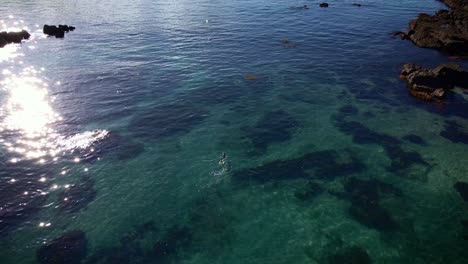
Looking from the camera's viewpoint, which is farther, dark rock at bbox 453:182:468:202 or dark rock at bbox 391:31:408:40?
dark rock at bbox 391:31:408:40

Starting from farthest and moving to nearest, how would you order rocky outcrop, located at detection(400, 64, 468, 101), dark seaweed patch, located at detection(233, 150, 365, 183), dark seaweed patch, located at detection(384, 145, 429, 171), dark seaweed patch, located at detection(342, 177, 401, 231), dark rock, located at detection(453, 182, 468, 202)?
rocky outcrop, located at detection(400, 64, 468, 101)
dark seaweed patch, located at detection(384, 145, 429, 171)
dark seaweed patch, located at detection(233, 150, 365, 183)
dark rock, located at detection(453, 182, 468, 202)
dark seaweed patch, located at detection(342, 177, 401, 231)

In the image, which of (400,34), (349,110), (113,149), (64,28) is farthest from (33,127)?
(400,34)

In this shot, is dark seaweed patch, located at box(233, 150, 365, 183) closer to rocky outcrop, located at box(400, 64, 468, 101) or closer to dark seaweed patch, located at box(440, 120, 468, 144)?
dark seaweed patch, located at box(440, 120, 468, 144)

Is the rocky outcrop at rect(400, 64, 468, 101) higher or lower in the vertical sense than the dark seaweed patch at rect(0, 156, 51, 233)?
higher

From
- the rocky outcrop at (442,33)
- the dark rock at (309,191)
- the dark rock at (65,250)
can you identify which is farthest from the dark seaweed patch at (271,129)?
the rocky outcrop at (442,33)

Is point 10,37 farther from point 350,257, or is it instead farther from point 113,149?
point 350,257

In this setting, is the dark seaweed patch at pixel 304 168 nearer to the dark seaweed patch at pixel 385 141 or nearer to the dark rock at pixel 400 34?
the dark seaweed patch at pixel 385 141

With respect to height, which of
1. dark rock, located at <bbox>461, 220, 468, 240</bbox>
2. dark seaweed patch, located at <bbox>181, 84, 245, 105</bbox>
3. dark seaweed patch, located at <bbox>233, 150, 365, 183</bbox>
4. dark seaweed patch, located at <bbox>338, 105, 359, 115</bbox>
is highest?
dark seaweed patch, located at <bbox>181, 84, 245, 105</bbox>

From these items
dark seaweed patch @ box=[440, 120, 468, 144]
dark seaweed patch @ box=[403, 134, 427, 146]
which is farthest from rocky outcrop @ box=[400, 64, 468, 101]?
dark seaweed patch @ box=[403, 134, 427, 146]
